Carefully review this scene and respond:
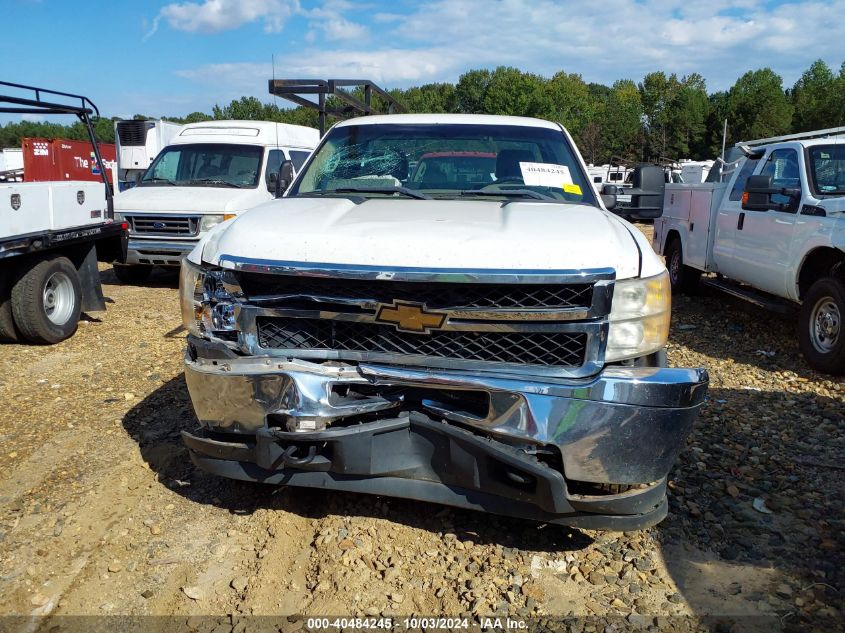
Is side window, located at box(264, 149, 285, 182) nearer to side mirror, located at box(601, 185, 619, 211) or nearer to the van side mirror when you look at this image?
the van side mirror

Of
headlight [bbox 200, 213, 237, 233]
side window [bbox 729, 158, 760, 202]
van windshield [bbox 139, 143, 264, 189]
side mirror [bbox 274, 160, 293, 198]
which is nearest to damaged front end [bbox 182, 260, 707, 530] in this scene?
side mirror [bbox 274, 160, 293, 198]

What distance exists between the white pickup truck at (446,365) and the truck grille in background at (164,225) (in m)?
6.50

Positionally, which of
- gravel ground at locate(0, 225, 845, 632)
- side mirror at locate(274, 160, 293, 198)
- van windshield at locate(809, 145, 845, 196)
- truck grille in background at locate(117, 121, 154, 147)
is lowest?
gravel ground at locate(0, 225, 845, 632)

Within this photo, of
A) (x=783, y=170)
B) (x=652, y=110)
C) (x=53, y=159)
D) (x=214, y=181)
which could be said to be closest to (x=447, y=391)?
(x=783, y=170)

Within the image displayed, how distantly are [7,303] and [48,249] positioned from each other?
59 cm

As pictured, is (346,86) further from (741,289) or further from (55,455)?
(55,455)

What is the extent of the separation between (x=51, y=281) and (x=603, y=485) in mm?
5703

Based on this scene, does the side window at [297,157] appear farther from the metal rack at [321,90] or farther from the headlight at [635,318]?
the headlight at [635,318]

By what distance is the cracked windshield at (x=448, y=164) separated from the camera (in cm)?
390

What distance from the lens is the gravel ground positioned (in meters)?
2.67

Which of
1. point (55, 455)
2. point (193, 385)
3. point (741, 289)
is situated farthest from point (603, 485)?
point (741, 289)

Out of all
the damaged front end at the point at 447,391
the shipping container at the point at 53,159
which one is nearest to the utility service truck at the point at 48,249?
the damaged front end at the point at 447,391

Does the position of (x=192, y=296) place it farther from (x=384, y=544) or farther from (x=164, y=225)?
(x=164, y=225)

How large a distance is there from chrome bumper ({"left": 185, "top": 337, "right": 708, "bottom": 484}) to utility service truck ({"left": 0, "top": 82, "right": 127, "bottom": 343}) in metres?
4.06
